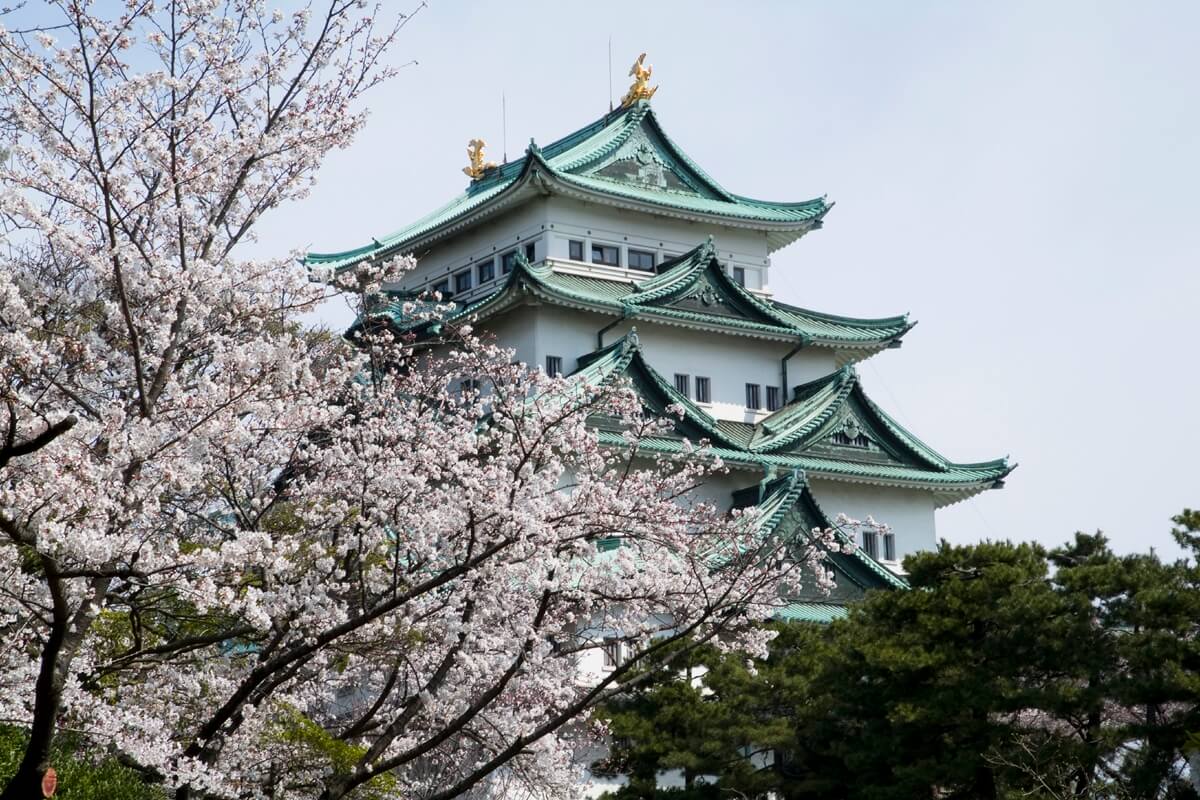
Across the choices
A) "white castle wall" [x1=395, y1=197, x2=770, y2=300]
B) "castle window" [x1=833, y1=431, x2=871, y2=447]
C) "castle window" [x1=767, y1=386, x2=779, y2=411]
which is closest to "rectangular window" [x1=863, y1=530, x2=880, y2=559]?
"castle window" [x1=833, y1=431, x2=871, y2=447]

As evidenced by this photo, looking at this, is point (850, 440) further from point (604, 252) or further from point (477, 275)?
point (477, 275)

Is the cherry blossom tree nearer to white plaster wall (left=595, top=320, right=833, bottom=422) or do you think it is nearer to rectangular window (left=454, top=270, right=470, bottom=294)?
white plaster wall (left=595, top=320, right=833, bottom=422)

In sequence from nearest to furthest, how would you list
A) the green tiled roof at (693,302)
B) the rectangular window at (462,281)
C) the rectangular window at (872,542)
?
the green tiled roof at (693,302)
the rectangular window at (872,542)
the rectangular window at (462,281)

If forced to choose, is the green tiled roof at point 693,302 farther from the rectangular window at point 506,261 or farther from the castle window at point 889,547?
the castle window at point 889,547

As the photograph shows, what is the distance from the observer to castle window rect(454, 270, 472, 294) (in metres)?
41.0

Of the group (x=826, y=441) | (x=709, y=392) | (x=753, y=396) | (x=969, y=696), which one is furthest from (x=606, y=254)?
(x=969, y=696)

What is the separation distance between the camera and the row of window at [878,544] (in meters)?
38.3

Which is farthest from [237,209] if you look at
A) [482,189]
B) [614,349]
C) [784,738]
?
[482,189]

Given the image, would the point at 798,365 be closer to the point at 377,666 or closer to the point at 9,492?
the point at 377,666

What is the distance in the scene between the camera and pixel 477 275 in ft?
134

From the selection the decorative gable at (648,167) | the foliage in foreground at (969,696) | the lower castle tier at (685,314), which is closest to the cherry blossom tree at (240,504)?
the foliage in foreground at (969,696)

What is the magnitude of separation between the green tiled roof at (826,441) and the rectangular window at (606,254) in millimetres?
4755

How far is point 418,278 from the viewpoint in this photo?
43375 millimetres

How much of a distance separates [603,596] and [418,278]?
31822 millimetres
